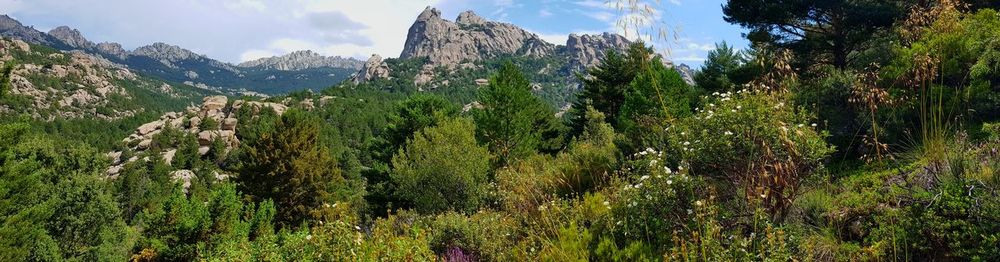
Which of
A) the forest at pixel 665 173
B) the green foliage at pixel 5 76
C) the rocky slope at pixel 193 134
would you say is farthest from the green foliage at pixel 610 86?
the rocky slope at pixel 193 134

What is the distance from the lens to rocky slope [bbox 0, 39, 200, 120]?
138 meters

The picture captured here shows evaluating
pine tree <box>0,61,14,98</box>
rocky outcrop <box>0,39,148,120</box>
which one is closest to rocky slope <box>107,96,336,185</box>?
pine tree <box>0,61,14,98</box>

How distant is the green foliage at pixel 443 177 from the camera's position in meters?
18.0

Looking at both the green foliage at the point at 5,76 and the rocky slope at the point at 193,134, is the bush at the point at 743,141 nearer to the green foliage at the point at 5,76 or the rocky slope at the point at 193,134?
the green foliage at the point at 5,76

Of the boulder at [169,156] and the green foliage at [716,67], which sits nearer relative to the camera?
the green foliage at [716,67]

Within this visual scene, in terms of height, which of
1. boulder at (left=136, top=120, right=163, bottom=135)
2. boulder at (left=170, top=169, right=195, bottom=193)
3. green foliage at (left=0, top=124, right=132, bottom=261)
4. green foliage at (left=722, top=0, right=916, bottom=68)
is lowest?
boulder at (left=170, top=169, right=195, bottom=193)

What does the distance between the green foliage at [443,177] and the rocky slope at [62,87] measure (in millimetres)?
155889

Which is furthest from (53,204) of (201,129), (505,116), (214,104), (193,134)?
(214,104)

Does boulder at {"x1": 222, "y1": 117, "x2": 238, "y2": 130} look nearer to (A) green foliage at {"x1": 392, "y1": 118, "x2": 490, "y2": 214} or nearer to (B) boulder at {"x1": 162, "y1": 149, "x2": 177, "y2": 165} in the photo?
(B) boulder at {"x1": 162, "y1": 149, "x2": 177, "y2": 165}

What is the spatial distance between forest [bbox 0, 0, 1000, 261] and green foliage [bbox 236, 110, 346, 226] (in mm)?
126

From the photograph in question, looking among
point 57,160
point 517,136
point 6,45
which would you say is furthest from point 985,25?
point 6,45

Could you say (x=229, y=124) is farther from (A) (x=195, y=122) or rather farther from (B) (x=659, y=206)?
(B) (x=659, y=206)

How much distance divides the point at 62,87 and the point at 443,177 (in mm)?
197179

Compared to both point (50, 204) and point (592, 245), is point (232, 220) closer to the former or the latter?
point (50, 204)
